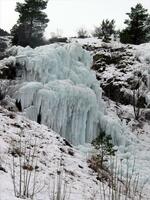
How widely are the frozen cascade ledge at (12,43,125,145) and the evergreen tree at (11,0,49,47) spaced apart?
1662 centimetres

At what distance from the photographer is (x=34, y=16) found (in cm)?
3519

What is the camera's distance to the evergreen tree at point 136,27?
3372 cm

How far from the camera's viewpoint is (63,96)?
48.6ft

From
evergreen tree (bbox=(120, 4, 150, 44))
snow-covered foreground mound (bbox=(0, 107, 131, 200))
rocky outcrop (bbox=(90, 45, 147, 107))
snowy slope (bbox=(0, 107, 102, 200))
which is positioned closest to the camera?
snow-covered foreground mound (bbox=(0, 107, 131, 200))

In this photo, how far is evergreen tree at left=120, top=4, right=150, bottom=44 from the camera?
33719 millimetres

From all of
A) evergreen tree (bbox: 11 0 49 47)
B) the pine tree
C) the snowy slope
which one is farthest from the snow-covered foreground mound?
the pine tree

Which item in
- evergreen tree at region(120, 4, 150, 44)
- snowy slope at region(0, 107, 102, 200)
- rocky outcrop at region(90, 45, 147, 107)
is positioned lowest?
snowy slope at region(0, 107, 102, 200)

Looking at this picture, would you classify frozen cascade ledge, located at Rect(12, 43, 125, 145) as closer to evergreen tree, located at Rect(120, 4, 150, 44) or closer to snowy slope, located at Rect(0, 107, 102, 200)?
snowy slope, located at Rect(0, 107, 102, 200)

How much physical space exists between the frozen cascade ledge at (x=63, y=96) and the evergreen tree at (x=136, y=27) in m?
16.7

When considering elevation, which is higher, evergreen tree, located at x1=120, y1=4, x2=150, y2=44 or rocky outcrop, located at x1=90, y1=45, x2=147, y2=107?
evergreen tree, located at x1=120, y1=4, x2=150, y2=44

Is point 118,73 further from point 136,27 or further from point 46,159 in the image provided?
point 46,159

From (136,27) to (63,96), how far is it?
20.7 m

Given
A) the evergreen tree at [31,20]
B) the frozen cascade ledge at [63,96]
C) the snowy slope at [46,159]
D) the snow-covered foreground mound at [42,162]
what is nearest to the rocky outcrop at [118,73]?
the frozen cascade ledge at [63,96]

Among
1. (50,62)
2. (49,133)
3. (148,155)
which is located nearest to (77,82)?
(50,62)
